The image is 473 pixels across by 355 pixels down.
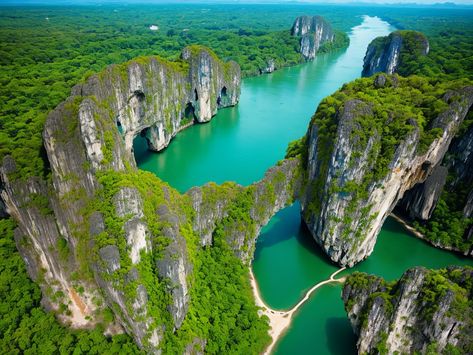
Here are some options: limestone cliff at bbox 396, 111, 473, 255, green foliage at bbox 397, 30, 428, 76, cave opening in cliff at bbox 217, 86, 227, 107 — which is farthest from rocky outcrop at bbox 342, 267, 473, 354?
green foliage at bbox 397, 30, 428, 76

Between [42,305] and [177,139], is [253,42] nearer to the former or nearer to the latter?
[177,139]

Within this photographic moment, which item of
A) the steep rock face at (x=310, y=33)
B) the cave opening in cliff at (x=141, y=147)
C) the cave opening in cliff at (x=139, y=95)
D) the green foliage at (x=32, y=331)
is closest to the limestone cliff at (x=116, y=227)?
the green foliage at (x=32, y=331)

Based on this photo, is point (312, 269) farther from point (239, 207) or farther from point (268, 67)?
point (268, 67)

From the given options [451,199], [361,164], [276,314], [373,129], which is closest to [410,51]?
[451,199]

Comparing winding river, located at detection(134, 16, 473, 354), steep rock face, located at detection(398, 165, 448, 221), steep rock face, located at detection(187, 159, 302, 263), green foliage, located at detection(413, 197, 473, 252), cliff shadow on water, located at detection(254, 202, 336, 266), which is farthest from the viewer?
steep rock face, located at detection(398, 165, 448, 221)

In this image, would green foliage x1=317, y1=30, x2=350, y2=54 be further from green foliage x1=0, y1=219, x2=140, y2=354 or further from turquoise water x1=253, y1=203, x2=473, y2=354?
green foliage x1=0, y1=219, x2=140, y2=354

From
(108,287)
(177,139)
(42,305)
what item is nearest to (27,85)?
(177,139)

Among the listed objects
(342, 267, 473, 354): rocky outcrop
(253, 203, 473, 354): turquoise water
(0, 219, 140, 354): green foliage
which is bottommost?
(253, 203, 473, 354): turquoise water
